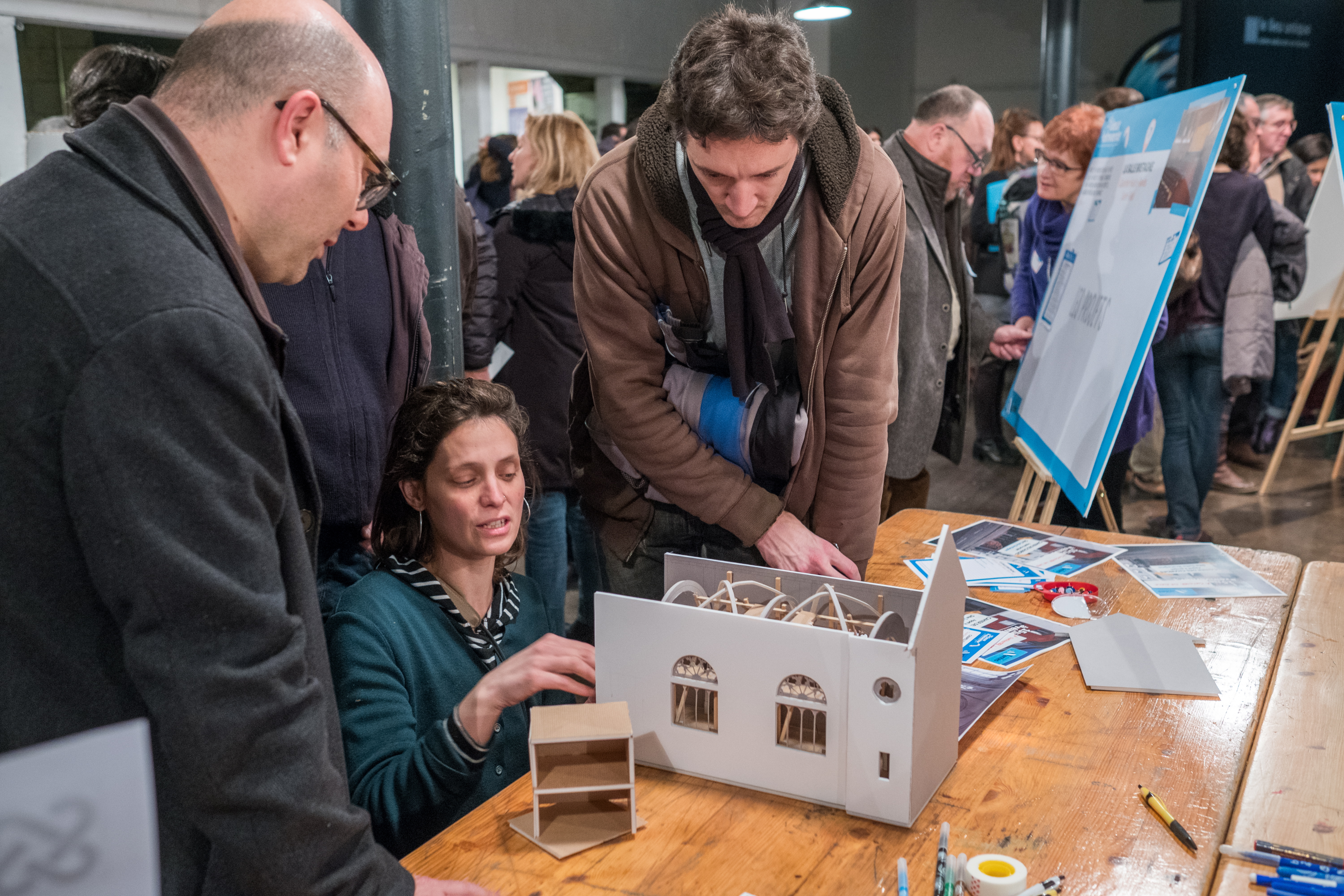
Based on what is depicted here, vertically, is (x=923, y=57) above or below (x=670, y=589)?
above

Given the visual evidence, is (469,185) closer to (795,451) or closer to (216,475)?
(795,451)

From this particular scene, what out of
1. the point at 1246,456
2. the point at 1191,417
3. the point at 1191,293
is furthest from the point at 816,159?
the point at 1246,456

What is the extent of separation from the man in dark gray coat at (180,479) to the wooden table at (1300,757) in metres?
0.88

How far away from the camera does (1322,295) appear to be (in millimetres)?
5227

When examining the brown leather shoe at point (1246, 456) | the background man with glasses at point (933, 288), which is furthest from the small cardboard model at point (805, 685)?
the brown leather shoe at point (1246, 456)

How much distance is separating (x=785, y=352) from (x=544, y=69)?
6668mm

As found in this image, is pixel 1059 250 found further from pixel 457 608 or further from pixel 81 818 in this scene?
pixel 81 818

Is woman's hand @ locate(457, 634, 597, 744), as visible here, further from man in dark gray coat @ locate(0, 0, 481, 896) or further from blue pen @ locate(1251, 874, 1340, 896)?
blue pen @ locate(1251, 874, 1340, 896)

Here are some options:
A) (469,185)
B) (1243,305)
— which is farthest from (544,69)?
(1243,305)

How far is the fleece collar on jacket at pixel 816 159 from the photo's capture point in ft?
5.51

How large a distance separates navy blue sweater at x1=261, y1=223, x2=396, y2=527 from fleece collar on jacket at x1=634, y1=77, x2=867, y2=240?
0.47 metres

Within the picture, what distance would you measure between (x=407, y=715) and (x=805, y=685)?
543mm

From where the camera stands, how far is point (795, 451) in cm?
183

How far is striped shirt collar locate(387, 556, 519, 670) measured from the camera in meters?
1.55
